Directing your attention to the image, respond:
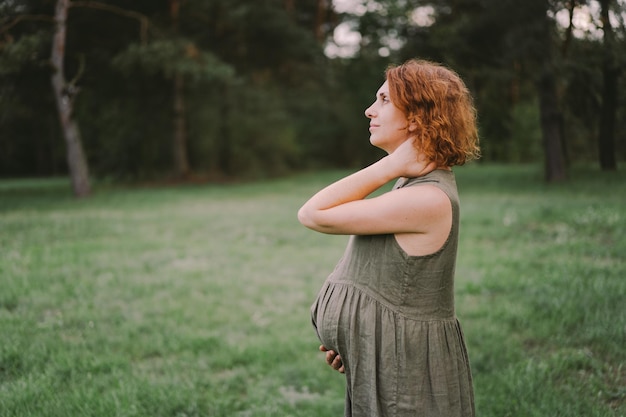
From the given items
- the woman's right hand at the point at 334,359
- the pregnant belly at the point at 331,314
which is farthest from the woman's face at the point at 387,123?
the woman's right hand at the point at 334,359

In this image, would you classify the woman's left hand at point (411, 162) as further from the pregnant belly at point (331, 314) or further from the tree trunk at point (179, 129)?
the tree trunk at point (179, 129)

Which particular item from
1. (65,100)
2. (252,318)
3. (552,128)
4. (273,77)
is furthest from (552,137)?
(273,77)


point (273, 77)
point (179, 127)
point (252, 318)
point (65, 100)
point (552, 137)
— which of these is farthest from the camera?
point (273, 77)

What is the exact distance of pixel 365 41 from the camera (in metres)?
34.8

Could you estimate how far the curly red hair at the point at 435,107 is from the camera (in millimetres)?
1815

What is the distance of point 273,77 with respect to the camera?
3181 centimetres

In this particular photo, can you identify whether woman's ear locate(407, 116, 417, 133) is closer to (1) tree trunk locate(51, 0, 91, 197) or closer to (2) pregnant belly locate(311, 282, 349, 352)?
(2) pregnant belly locate(311, 282, 349, 352)

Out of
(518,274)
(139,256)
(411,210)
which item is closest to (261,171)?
(139,256)

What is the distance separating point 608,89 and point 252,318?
8.45 meters

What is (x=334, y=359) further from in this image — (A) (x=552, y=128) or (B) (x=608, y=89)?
(A) (x=552, y=128)

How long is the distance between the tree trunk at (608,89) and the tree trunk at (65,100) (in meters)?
16.2

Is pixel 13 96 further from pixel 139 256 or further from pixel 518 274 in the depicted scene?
pixel 518 274

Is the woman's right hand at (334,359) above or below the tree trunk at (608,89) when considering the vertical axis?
below

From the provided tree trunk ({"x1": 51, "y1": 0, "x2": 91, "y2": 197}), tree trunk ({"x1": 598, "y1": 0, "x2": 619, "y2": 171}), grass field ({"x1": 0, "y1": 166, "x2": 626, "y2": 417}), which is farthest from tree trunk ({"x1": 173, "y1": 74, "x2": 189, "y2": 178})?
tree trunk ({"x1": 598, "y1": 0, "x2": 619, "y2": 171})
